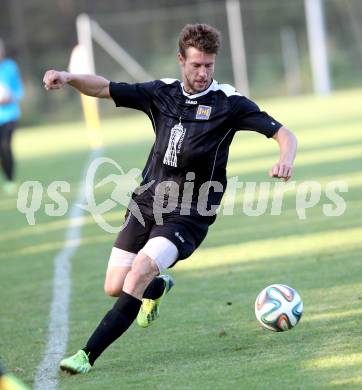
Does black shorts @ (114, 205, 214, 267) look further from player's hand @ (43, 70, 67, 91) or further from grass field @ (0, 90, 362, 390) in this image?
player's hand @ (43, 70, 67, 91)

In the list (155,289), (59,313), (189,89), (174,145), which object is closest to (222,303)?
(155,289)

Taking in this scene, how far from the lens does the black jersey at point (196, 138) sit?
596 cm

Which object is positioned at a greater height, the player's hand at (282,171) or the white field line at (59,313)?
the player's hand at (282,171)

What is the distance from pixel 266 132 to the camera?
5.82m

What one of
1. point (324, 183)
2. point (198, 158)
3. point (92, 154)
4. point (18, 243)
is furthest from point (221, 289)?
point (92, 154)

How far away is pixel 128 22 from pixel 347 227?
2663cm

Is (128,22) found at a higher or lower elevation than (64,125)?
higher

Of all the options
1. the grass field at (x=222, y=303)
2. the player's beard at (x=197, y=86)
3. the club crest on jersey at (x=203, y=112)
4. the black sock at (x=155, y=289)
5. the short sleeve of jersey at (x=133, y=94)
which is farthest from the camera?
the black sock at (x=155, y=289)

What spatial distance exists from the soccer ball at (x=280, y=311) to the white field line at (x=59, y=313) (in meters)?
1.27

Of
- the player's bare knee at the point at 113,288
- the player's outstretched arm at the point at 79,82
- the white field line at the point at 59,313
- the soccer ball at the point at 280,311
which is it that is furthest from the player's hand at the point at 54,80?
the soccer ball at the point at 280,311

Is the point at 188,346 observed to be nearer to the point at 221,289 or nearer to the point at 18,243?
the point at 221,289

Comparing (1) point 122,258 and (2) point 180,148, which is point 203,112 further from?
(1) point 122,258

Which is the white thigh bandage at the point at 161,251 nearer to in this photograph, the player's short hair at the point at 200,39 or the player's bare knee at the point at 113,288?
the player's bare knee at the point at 113,288

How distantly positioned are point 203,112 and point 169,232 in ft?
2.55
